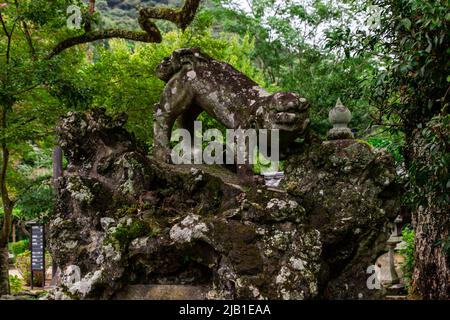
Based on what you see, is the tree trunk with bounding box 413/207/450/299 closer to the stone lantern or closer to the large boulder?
the large boulder

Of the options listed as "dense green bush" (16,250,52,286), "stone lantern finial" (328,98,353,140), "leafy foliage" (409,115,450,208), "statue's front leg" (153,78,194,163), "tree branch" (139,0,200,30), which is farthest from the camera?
"dense green bush" (16,250,52,286)

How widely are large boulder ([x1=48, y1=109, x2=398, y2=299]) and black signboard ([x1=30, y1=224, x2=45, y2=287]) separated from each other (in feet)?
29.3

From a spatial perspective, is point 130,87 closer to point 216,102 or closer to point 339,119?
point 216,102

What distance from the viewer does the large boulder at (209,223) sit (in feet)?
12.2

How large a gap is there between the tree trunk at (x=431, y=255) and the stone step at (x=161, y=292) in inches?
88.7

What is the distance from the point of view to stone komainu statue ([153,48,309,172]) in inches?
165

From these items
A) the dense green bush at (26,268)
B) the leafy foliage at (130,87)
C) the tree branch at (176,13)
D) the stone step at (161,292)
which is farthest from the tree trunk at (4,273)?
the stone step at (161,292)

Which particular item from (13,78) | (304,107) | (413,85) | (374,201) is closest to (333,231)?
(374,201)

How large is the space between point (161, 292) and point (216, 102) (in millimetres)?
1708

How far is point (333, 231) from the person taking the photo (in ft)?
13.4

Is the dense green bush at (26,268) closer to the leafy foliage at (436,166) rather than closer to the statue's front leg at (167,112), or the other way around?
the statue's front leg at (167,112)

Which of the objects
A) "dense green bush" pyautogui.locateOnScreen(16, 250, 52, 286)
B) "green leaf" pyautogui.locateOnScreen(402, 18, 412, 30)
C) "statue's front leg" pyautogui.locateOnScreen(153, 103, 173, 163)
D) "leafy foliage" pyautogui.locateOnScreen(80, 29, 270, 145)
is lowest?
"dense green bush" pyautogui.locateOnScreen(16, 250, 52, 286)

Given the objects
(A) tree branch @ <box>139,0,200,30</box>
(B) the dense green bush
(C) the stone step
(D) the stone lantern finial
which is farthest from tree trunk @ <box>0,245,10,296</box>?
(D) the stone lantern finial

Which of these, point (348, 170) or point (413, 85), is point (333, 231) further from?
point (413, 85)
